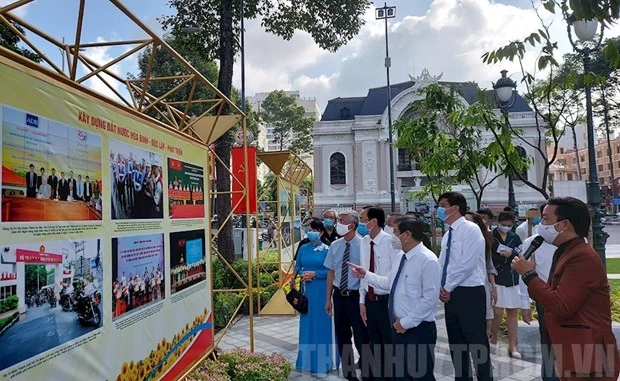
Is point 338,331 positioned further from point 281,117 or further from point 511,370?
point 281,117

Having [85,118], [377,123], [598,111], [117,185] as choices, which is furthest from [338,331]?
[598,111]

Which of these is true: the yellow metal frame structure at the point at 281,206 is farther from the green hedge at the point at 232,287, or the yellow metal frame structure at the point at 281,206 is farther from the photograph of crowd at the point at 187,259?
the photograph of crowd at the point at 187,259

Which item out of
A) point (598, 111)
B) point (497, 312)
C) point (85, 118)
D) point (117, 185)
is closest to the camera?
point (85, 118)

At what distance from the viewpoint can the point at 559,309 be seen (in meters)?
2.63

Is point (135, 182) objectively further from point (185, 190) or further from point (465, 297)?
point (465, 297)

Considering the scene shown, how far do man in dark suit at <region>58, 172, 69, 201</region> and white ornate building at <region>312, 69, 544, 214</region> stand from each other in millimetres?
31654

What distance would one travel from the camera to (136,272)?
10.9 ft

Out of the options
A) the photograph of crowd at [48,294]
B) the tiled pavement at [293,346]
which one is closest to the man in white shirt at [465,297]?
the tiled pavement at [293,346]

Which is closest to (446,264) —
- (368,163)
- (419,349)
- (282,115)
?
(419,349)

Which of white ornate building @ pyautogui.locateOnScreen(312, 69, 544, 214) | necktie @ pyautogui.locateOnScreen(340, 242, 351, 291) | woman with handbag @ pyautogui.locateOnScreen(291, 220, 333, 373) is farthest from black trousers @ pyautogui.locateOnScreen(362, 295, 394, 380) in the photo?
white ornate building @ pyautogui.locateOnScreen(312, 69, 544, 214)

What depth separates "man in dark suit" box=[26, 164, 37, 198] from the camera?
2.31 metres

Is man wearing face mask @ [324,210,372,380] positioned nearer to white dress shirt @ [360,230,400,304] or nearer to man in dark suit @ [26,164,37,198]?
white dress shirt @ [360,230,400,304]

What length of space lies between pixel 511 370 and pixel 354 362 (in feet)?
5.76

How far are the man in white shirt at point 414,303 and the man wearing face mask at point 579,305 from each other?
30.6 inches
